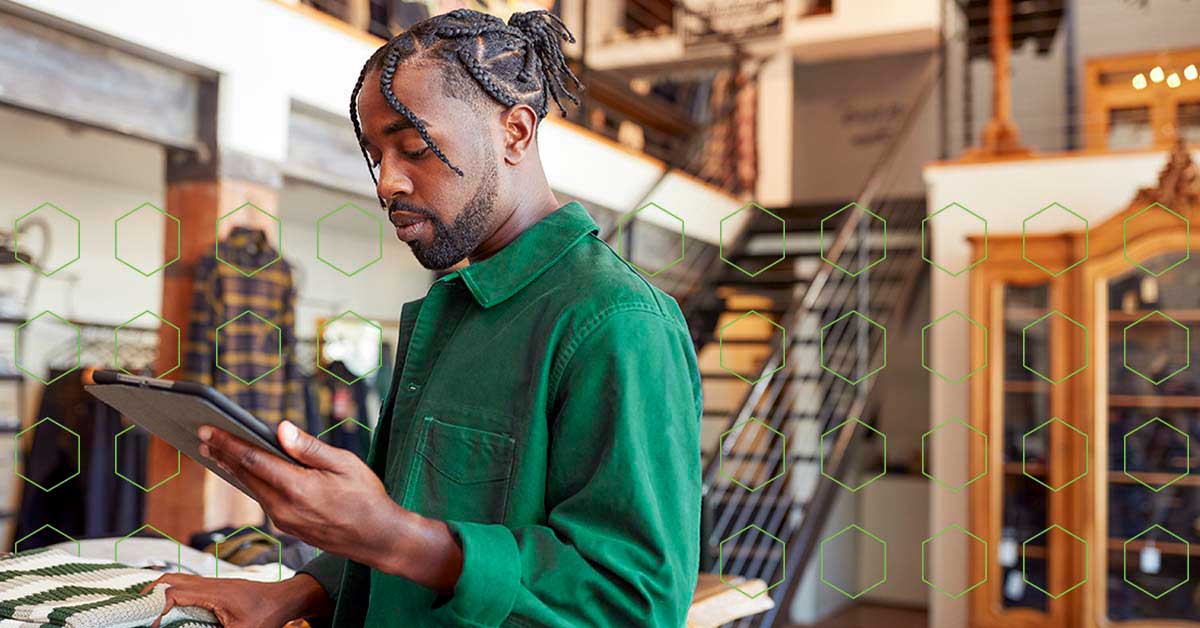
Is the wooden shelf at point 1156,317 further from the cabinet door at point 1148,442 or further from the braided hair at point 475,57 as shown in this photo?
the braided hair at point 475,57

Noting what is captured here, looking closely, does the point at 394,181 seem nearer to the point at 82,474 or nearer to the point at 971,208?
the point at 82,474

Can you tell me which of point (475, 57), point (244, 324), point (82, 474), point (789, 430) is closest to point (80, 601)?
point (475, 57)

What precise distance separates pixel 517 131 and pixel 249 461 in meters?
0.37

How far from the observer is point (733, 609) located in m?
1.57

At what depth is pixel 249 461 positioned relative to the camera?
70cm

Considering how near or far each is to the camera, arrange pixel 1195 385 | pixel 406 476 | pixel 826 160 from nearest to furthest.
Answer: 1. pixel 406 476
2. pixel 1195 385
3. pixel 826 160

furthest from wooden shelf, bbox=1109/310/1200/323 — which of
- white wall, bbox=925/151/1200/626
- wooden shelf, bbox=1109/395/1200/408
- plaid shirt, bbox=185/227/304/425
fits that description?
plaid shirt, bbox=185/227/304/425

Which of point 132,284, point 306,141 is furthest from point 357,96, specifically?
point 132,284

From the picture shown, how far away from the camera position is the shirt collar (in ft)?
2.96

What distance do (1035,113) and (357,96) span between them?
24.6 feet

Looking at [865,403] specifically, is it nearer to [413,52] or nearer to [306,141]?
[306,141]

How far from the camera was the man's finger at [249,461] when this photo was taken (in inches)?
27.2

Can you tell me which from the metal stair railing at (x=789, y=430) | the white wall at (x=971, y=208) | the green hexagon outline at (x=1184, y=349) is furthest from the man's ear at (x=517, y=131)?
the white wall at (x=971, y=208)

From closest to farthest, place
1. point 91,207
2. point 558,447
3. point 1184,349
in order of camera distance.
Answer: point 558,447, point 1184,349, point 91,207
